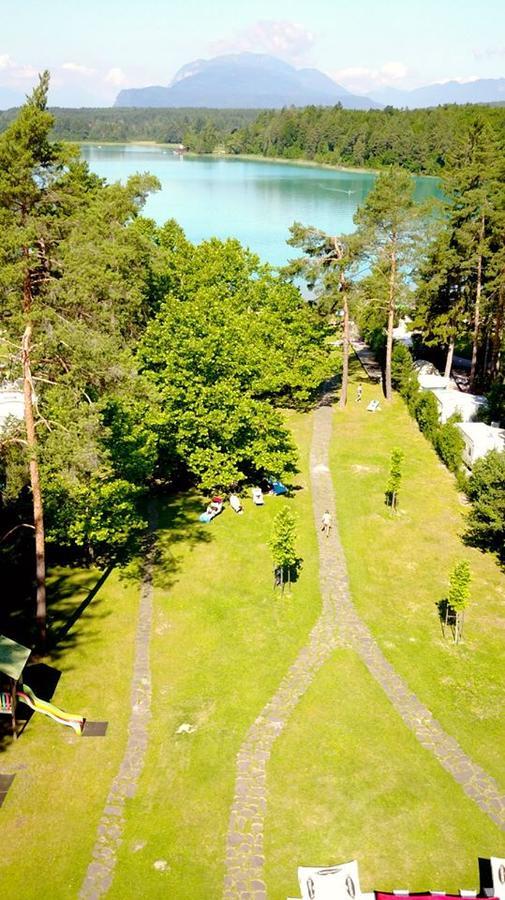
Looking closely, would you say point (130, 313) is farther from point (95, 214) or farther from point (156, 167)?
point (156, 167)

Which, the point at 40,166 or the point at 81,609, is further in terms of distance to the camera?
the point at 81,609

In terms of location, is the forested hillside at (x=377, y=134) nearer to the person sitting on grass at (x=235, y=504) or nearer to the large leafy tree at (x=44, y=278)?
the person sitting on grass at (x=235, y=504)

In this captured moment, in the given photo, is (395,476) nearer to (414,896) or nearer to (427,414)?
(427,414)

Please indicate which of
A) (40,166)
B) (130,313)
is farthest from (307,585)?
(130,313)

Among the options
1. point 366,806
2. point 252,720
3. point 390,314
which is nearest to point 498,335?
point 390,314

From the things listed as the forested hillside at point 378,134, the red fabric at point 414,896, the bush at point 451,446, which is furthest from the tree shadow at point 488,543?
the forested hillside at point 378,134

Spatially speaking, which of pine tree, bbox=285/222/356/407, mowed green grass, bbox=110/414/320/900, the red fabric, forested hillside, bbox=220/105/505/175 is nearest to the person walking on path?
mowed green grass, bbox=110/414/320/900

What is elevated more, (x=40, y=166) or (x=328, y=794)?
(x=40, y=166)
